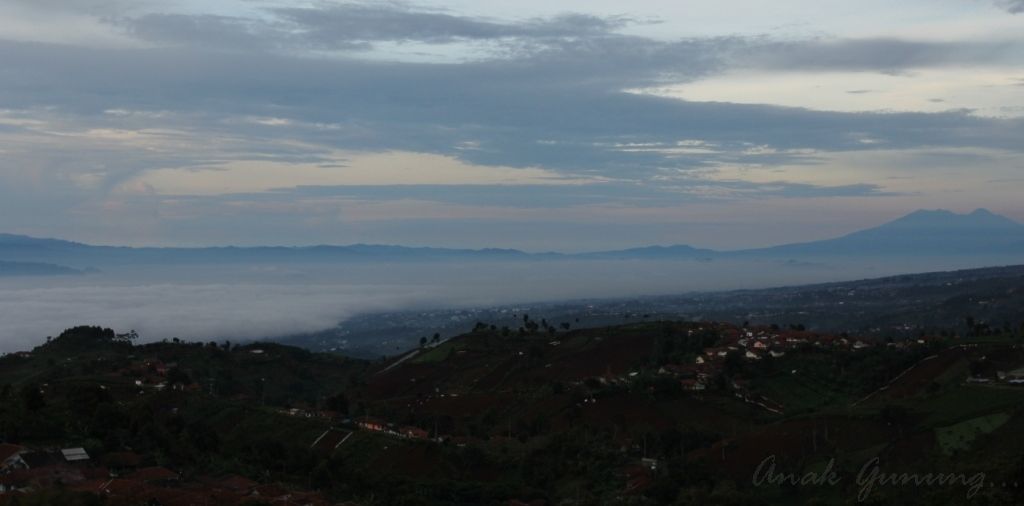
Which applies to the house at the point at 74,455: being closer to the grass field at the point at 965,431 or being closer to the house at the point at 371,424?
the house at the point at 371,424

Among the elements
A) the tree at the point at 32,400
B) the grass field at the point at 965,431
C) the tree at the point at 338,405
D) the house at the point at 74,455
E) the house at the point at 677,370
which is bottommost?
the tree at the point at 338,405

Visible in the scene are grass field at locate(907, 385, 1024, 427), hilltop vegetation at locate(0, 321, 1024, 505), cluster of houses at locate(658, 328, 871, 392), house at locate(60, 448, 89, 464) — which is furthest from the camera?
cluster of houses at locate(658, 328, 871, 392)

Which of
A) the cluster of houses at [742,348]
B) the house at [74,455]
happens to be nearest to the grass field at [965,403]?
the cluster of houses at [742,348]

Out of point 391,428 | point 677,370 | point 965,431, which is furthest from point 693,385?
point 965,431

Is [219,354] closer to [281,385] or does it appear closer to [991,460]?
[281,385]

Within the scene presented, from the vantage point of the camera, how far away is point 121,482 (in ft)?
Answer: 95.9

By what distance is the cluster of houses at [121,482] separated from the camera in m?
27.5

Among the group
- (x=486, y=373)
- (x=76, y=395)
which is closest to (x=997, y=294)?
(x=486, y=373)

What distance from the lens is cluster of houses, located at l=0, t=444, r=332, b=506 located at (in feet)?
90.2

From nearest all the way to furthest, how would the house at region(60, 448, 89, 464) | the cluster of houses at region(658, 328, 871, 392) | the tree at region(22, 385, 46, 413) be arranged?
the house at region(60, 448, 89, 464)
the tree at region(22, 385, 46, 413)
the cluster of houses at region(658, 328, 871, 392)

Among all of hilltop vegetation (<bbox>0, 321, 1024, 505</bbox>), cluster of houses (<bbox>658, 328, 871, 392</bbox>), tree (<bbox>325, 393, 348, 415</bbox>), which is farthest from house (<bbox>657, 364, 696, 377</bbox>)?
tree (<bbox>325, 393, 348, 415</bbox>)

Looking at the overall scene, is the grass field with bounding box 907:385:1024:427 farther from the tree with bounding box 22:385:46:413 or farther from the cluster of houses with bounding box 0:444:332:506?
the tree with bounding box 22:385:46:413

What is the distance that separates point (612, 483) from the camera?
3778 cm

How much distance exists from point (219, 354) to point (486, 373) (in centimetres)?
2007
